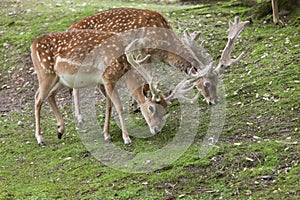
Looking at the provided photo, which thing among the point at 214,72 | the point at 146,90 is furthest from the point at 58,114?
the point at 214,72

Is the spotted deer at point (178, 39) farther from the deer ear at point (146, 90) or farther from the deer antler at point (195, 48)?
the deer ear at point (146, 90)

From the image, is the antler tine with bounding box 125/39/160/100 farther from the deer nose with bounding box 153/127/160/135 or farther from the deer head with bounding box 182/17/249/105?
the deer head with bounding box 182/17/249/105

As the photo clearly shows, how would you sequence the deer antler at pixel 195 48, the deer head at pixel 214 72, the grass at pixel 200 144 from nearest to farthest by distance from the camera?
the grass at pixel 200 144, the deer head at pixel 214 72, the deer antler at pixel 195 48

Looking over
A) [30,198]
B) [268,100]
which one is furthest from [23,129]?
[268,100]

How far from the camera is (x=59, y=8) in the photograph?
1366 centimetres

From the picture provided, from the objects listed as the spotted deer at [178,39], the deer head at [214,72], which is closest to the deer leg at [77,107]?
the spotted deer at [178,39]

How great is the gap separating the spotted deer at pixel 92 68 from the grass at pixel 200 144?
0.29 meters

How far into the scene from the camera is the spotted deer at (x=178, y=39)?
26.2 ft

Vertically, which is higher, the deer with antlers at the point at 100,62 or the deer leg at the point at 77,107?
the deer with antlers at the point at 100,62

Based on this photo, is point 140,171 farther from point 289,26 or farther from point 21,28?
point 21,28

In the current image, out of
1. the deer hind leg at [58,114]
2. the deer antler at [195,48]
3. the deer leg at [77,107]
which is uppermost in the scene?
the deer antler at [195,48]

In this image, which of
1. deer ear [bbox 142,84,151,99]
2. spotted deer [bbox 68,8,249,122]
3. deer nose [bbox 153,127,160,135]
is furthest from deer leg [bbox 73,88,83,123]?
deer nose [bbox 153,127,160,135]

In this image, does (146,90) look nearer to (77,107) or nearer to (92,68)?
(92,68)

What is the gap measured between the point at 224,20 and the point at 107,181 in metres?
5.98
